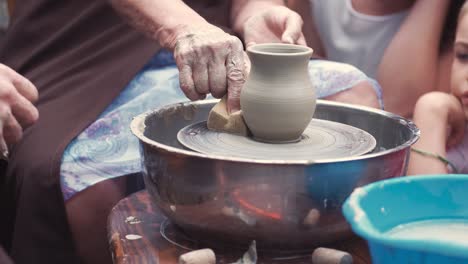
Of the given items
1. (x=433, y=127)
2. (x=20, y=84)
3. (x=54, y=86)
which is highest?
(x=20, y=84)

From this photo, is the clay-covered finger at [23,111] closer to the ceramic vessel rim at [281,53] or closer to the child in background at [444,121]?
the ceramic vessel rim at [281,53]

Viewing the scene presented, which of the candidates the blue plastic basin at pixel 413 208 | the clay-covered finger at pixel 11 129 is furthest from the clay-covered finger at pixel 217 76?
the blue plastic basin at pixel 413 208

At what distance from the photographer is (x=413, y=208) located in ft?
3.27

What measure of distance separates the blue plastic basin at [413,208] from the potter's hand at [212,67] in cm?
45

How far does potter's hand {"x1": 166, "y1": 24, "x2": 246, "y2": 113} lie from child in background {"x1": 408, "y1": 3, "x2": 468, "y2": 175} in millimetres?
836

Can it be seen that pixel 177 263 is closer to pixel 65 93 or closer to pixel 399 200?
pixel 399 200

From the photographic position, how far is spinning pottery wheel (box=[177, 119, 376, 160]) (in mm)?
1243

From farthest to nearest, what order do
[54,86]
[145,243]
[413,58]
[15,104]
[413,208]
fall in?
[413,58], [54,86], [15,104], [145,243], [413,208]

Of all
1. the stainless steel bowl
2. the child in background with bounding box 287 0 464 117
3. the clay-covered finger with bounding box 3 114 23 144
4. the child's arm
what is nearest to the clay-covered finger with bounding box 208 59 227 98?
the stainless steel bowl

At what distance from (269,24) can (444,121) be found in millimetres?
591

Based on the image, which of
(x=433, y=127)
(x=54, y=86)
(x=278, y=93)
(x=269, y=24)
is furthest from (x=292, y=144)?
(x=433, y=127)

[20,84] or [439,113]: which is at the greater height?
[20,84]

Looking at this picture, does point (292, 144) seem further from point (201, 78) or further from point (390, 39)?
point (390, 39)

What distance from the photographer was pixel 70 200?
1570mm
